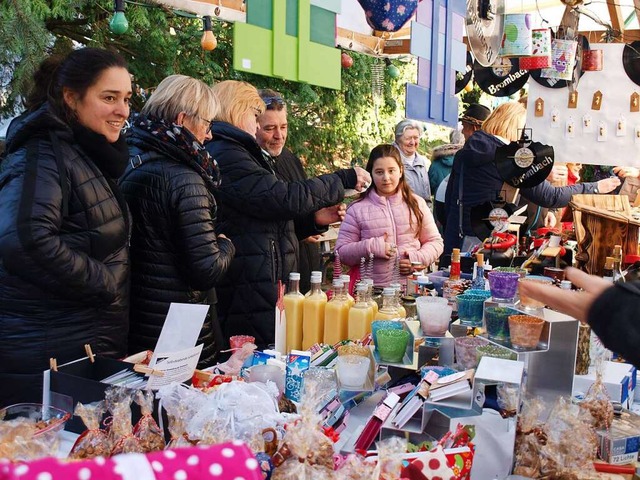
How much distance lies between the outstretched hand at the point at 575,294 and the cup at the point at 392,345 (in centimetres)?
56

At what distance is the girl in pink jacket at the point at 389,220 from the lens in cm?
344

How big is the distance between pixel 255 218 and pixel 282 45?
33.8 inches

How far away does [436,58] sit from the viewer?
3.79 m

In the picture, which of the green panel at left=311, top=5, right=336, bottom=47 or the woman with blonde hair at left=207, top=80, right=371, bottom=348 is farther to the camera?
the green panel at left=311, top=5, right=336, bottom=47

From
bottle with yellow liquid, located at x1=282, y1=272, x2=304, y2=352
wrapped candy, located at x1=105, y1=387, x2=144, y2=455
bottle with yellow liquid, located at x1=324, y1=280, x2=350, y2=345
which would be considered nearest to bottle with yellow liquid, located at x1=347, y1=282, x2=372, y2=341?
bottle with yellow liquid, located at x1=324, y1=280, x2=350, y2=345

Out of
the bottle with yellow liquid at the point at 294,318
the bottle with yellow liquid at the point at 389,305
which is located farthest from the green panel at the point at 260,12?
the bottle with yellow liquid at the point at 389,305

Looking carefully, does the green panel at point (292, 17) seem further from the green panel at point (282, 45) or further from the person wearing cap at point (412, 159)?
the person wearing cap at point (412, 159)

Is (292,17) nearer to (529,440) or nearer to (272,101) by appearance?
(272,101)

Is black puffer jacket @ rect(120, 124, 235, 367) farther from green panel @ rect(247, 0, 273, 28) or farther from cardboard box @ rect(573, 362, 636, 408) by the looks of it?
cardboard box @ rect(573, 362, 636, 408)

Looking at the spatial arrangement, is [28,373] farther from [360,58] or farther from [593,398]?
[360,58]

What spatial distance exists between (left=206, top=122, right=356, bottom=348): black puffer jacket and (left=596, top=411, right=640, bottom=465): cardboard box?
5.01ft

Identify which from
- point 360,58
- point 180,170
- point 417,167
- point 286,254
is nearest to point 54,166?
point 180,170

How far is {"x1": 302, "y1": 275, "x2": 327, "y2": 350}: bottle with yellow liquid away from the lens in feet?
7.07

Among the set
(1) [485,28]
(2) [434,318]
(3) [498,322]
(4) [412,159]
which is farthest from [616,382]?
(4) [412,159]
